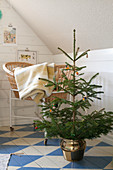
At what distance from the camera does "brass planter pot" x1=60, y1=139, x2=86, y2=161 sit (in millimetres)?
1804

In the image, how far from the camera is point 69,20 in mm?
2369

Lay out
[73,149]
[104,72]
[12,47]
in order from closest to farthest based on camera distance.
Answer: [73,149] < [104,72] < [12,47]

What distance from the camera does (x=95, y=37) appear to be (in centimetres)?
224

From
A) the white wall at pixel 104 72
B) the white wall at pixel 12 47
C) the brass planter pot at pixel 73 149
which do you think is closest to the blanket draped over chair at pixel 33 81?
the white wall at pixel 104 72

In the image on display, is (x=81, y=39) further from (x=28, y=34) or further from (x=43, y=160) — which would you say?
(x=43, y=160)

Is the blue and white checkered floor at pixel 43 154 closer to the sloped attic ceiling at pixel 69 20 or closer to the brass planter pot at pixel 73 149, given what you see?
the brass planter pot at pixel 73 149

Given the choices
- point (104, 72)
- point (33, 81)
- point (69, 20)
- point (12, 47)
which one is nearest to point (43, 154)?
point (33, 81)

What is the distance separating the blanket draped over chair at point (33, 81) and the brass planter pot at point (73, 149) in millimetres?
609

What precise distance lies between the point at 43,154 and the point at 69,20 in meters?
1.40

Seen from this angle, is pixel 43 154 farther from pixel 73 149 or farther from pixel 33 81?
pixel 33 81

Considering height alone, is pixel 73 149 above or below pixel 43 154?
Answer: above

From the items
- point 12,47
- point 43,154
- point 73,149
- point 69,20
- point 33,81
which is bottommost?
point 43,154

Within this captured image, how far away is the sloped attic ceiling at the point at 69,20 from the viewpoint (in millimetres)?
1937

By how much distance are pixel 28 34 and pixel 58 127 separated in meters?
1.87
